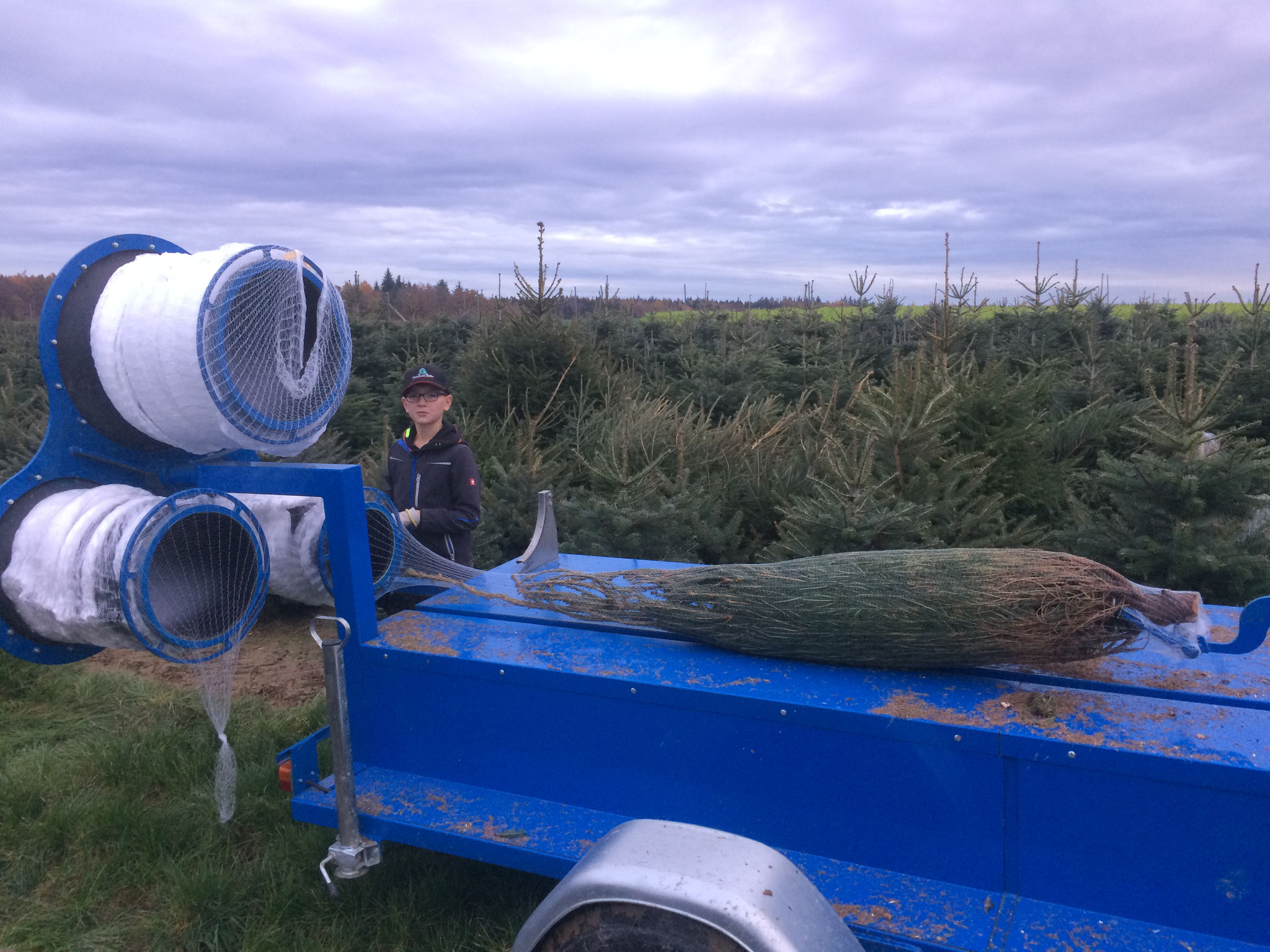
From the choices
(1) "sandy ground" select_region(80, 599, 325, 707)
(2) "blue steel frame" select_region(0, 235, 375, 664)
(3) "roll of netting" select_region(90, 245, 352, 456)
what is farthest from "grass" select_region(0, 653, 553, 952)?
(3) "roll of netting" select_region(90, 245, 352, 456)

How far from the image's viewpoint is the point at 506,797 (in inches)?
110

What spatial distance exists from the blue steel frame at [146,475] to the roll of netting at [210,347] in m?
0.12

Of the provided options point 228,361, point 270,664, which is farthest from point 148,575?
point 270,664

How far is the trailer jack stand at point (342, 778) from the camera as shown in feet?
8.57

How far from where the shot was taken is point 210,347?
8.41 feet

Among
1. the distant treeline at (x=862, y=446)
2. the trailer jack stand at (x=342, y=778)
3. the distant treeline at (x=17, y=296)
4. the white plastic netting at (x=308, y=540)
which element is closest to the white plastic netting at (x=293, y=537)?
the white plastic netting at (x=308, y=540)

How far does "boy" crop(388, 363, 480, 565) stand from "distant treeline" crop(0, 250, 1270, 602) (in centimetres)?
133

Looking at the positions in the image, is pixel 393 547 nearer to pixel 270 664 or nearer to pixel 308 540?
pixel 308 540

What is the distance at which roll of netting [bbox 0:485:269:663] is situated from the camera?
2459 mm

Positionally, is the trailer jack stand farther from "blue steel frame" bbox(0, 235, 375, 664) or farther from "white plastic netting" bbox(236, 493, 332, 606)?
"white plastic netting" bbox(236, 493, 332, 606)

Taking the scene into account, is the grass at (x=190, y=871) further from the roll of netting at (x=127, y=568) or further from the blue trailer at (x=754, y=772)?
the roll of netting at (x=127, y=568)

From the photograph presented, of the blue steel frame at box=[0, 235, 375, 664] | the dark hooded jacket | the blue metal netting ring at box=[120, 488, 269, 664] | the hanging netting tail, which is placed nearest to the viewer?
the blue metal netting ring at box=[120, 488, 269, 664]

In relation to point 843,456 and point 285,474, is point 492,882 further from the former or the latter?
point 843,456

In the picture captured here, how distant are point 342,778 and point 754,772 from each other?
48.0 inches
